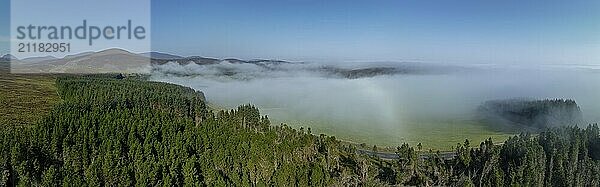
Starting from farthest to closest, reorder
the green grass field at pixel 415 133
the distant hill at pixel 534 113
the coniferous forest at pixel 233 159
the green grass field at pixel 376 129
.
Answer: the distant hill at pixel 534 113 → the green grass field at pixel 415 133 → the green grass field at pixel 376 129 → the coniferous forest at pixel 233 159

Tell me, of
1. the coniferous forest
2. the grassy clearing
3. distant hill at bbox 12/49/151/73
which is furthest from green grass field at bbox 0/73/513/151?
distant hill at bbox 12/49/151/73

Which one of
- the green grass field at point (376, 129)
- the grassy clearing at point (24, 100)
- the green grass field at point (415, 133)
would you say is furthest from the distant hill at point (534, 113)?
the grassy clearing at point (24, 100)

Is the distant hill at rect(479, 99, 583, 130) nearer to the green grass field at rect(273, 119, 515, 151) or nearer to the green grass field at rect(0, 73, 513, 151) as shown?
the green grass field at rect(273, 119, 515, 151)

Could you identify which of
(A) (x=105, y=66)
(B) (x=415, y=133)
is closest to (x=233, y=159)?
(B) (x=415, y=133)

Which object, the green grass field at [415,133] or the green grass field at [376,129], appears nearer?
the green grass field at [376,129]

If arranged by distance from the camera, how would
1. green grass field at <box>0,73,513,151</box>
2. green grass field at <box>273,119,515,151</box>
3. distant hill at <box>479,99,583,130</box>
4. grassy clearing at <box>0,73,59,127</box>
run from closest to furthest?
grassy clearing at <box>0,73,59,127</box>, green grass field at <box>0,73,513,151</box>, green grass field at <box>273,119,515,151</box>, distant hill at <box>479,99,583,130</box>

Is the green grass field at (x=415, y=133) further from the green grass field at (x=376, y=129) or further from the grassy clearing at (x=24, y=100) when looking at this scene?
the grassy clearing at (x=24, y=100)
